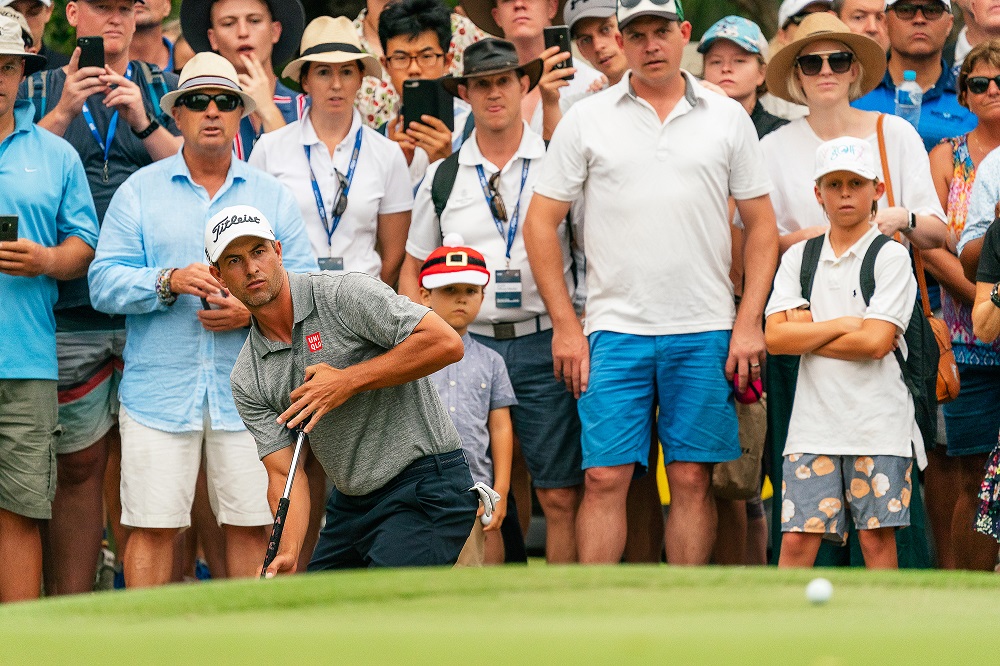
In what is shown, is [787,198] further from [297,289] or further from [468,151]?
[297,289]

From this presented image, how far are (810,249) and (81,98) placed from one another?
11.2 feet

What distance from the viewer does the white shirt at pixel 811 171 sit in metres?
6.64

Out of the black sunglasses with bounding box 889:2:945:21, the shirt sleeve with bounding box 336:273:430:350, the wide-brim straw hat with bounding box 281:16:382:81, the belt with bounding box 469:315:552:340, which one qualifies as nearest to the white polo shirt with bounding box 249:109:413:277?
the wide-brim straw hat with bounding box 281:16:382:81

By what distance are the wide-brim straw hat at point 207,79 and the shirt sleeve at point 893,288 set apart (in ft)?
9.89

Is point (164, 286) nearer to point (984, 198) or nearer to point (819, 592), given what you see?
point (984, 198)

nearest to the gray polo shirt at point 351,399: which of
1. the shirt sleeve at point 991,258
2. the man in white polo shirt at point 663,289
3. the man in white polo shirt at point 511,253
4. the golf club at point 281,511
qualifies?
the golf club at point 281,511

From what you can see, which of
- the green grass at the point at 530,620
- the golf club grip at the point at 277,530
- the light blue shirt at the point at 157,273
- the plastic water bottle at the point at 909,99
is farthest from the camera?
the plastic water bottle at the point at 909,99

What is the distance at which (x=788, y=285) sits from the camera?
6.37 meters

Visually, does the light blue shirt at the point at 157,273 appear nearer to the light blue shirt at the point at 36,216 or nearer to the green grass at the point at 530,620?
the light blue shirt at the point at 36,216

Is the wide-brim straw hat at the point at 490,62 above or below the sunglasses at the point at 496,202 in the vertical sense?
above

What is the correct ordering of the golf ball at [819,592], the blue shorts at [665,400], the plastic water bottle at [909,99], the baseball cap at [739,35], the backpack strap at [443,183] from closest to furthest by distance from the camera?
the golf ball at [819,592] < the blue shorts at [665,400] < the backpack strap at [443,183] < the plastic water bottle at [909,99] < the baseball cap at [739,35]

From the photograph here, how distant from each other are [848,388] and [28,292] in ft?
11.8

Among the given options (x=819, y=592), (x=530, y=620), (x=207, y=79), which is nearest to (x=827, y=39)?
(x=207, y=79)

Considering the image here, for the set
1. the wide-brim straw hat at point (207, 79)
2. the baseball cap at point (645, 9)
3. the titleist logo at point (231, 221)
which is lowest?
the titleist logo at point (231, 221)
